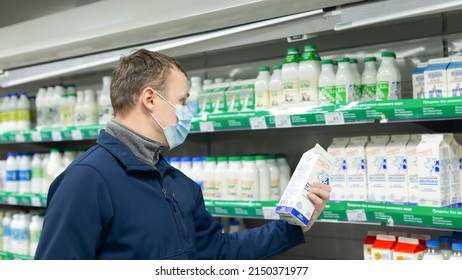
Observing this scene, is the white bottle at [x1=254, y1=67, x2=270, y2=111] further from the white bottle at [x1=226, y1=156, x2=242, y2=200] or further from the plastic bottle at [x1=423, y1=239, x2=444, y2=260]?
the plastic bottle at [x1=423, y1=239, x2=444, y2=260]

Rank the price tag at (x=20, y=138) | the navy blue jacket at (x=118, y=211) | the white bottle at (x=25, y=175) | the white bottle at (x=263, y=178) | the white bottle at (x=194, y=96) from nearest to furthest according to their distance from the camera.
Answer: the navy blue jacket at (x=118, y=211) < the white bottle at (x=263, y=178) < the white bottle at (x=194, y=96) < the price tag at (x=20, y=138) < the white bottle at (x=25, y=175)

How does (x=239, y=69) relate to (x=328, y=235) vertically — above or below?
above

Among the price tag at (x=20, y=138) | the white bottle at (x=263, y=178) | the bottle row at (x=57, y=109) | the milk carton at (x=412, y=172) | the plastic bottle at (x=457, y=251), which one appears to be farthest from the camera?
the price tag at (x=20, y=138)

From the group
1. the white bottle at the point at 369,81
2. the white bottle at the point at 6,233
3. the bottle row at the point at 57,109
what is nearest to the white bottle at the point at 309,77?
the white bottle at the point at 369,81

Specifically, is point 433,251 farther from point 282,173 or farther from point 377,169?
point 282,173

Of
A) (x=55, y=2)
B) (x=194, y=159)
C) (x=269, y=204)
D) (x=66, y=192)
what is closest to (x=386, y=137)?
(x=269, y=204)

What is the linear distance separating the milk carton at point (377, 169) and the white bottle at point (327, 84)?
0.31m

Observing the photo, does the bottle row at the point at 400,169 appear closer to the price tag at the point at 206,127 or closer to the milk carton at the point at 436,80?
the milk carton at the point at 436,80

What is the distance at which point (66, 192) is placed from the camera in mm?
1623

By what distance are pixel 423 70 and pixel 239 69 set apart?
1440 millimetres

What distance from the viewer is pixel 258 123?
2.82m

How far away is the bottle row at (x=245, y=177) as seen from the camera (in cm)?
298

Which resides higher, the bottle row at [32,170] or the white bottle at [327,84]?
the white bottle at [327,84]
